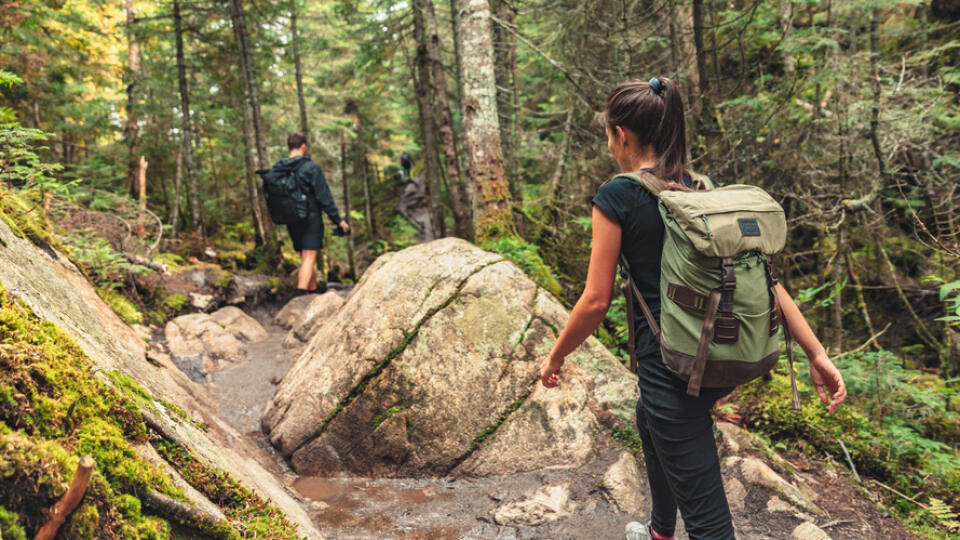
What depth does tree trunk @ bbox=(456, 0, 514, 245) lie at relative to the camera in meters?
6.36

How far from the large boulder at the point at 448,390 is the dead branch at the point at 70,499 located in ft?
8.66

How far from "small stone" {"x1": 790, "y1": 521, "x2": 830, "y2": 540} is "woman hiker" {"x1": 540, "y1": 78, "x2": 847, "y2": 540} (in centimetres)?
139

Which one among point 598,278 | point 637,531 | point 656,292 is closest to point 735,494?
point 637,531

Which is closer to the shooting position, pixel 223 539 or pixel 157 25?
pixel 223 539

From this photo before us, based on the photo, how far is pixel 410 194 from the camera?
80.4 feet

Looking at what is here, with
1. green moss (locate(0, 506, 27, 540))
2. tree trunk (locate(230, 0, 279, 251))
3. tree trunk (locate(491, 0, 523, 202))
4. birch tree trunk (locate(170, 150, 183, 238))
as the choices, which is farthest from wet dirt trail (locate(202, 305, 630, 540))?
birch tree trunk (locate(170, 150, 183, 238))

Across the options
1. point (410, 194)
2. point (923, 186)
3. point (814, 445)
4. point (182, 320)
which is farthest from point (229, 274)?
Answer: point (410, 194)

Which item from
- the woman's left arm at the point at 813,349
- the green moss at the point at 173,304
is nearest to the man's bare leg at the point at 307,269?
the green moss at the point at 173,304

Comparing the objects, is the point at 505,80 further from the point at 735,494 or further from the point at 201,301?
the point at 735,494

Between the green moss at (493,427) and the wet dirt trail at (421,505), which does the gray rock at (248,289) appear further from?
the green moss at (493,427)

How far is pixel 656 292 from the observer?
217 centimetres

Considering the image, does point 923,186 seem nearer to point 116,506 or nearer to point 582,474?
point 582,474

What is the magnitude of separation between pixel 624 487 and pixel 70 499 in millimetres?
A: 3125

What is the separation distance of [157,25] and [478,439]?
47.1 ft
